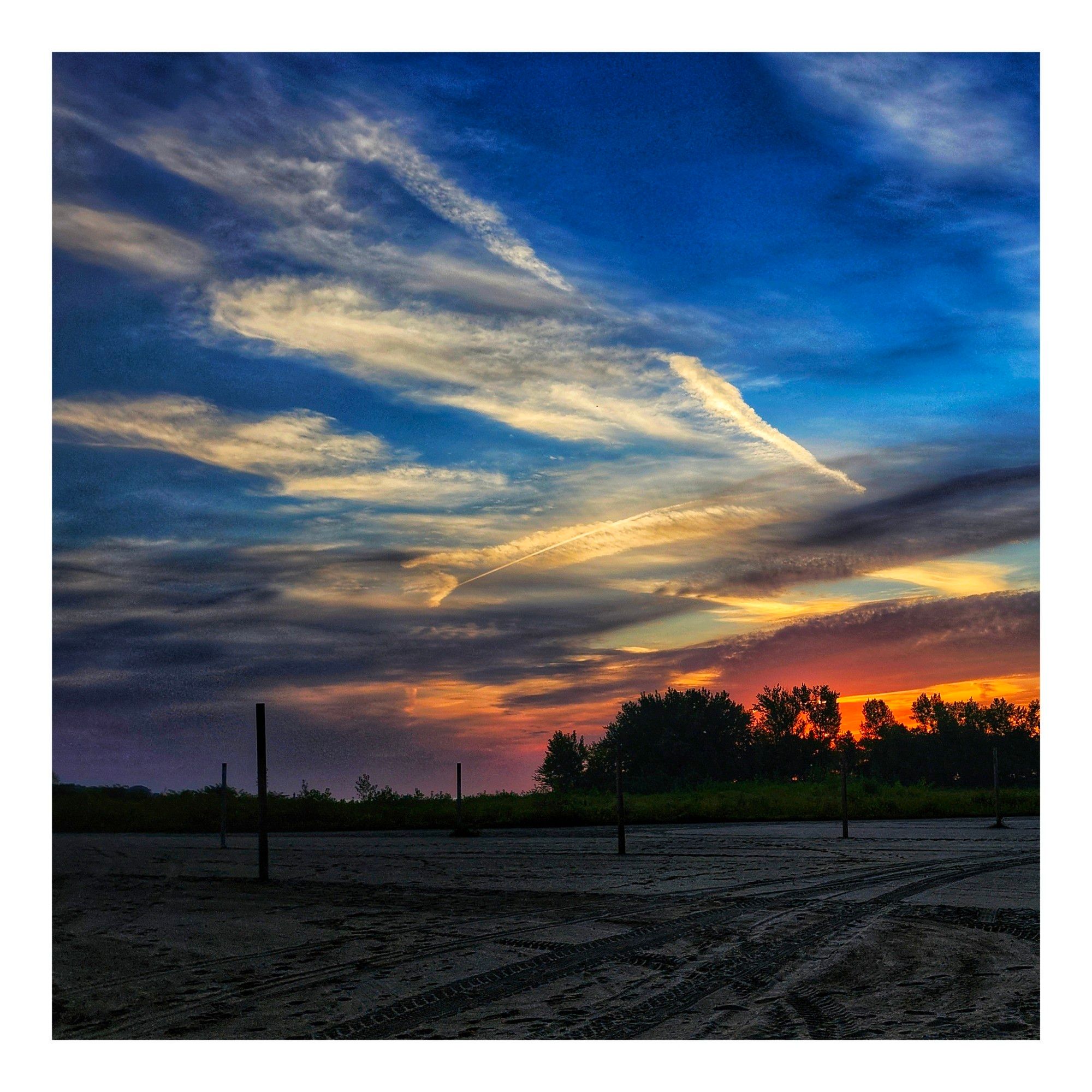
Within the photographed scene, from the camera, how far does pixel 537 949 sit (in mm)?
13148

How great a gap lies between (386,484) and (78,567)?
4.38 meters

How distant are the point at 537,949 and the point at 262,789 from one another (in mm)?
7905

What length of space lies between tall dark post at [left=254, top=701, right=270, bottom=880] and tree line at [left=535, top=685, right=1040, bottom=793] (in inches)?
196

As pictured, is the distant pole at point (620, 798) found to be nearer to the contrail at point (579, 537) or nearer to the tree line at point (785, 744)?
the tree line at point (785, 744)

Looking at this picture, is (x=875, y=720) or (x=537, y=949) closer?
(x=537, y=949)

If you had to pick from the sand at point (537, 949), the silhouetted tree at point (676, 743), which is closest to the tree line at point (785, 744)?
the silhouetted tree at point (676, 743)

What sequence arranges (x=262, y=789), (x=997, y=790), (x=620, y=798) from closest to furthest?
(x=262, y=789), (x=620, y=798), (x=997, y=790)

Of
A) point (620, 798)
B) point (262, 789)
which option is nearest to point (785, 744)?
point (620, 798)

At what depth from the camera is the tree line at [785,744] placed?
75.4 feet

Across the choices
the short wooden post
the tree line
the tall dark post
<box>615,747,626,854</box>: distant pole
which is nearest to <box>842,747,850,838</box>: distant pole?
the tree line

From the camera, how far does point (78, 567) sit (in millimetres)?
12422

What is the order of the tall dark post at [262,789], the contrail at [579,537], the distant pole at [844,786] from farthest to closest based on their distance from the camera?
the distant pole at [844,786] → the tall dark post at [262,789] → the contrail at [579,537]

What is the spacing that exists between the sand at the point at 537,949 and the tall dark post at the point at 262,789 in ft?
1.70

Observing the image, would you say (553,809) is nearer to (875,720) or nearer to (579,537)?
(875,720)
